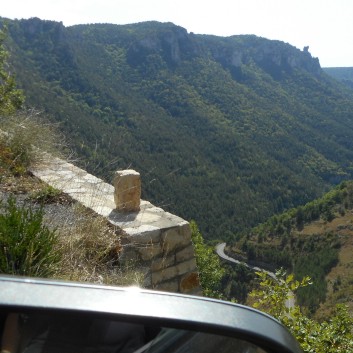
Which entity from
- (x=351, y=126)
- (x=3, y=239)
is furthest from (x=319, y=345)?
(x=351, y=126)

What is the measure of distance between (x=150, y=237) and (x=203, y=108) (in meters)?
81.3

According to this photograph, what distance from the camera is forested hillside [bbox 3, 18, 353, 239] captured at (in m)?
52.8

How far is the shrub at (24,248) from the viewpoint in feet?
8.24

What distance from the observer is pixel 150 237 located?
3.51 metres

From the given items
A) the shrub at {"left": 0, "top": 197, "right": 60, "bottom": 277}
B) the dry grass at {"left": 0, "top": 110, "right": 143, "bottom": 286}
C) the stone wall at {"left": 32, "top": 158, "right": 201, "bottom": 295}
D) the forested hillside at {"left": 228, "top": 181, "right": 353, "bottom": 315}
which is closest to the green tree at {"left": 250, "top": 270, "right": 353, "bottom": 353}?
the stone wall at {"left": 32, "top": 158, "right": 201, "bottom": 295}

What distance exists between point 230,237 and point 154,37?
59895 mm

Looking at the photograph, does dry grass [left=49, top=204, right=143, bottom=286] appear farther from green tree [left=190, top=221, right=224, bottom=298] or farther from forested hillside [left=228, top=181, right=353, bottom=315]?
forested hillside [left=228, top=181, right=353, bottom=315]

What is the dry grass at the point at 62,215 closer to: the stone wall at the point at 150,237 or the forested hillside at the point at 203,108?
the stone wall at the point at 150,237

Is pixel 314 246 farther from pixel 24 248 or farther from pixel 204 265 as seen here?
pixel 24 248

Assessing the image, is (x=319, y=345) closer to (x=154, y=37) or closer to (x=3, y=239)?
(x=3, y=239)

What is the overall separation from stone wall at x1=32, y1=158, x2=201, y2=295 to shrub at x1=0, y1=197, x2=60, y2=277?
824 mm

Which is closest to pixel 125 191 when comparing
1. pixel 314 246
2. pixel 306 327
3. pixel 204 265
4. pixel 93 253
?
pixel 93 253

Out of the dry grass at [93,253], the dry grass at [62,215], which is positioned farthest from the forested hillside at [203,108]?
the dry grass at [93,253]

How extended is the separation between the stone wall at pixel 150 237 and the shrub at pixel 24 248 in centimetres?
82
